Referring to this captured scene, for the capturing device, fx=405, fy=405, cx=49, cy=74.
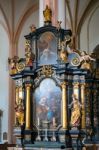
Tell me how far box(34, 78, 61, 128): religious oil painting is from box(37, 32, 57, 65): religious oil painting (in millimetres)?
756

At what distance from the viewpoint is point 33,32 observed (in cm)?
1608

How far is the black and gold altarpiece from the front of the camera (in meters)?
14.9

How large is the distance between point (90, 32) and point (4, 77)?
5927 millimetres

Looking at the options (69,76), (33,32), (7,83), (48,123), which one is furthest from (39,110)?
(7,83)

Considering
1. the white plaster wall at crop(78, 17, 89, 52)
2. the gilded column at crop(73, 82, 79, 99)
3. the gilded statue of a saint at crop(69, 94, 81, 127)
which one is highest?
the white plaster wall at crop(78, 17, 89, 52)

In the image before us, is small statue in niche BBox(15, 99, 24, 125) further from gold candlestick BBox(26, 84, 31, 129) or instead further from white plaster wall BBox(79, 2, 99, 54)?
white plaster wall BBox(79, 2, 99, 54)

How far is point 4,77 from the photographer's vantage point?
2497 cm

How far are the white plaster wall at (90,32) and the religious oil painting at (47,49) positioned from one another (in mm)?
8040

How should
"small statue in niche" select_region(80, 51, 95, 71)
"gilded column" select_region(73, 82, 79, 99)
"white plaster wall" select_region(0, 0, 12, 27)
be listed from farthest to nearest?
"white plaster wall" select_region(0, 0, 12, 27), "small statue in niche" select_region(80, 51, 95, 71), "gilded column" select_region(73, 82, 79, 99)

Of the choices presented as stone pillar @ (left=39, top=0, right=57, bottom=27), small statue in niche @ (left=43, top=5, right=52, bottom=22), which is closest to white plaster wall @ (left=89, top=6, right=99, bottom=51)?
stone pillar @ (left=39, top=0, right=57, bottom=27)

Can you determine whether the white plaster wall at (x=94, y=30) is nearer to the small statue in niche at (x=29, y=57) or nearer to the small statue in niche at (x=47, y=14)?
the small statue in niche at (x=47, y=14)

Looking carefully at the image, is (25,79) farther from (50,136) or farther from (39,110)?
(50,136)

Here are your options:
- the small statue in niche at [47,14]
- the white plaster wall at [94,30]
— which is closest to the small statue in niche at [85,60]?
the small statue in niche at [47,14]

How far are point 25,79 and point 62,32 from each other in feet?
7.62
